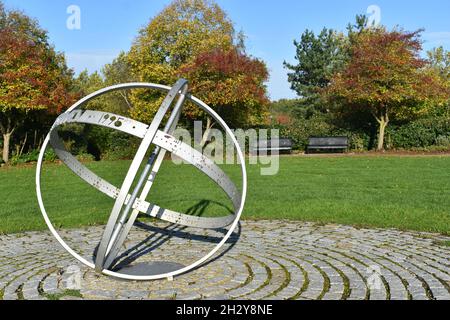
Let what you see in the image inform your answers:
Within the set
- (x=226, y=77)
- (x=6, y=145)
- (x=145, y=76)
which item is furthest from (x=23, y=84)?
(x=226, y=77)

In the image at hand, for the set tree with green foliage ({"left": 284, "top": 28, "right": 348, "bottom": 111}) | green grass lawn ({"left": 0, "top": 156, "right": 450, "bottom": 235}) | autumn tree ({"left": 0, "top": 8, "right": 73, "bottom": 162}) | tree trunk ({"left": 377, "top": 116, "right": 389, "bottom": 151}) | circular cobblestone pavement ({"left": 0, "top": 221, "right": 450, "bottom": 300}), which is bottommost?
circular cobblestone pavement ({"left": 0, "top": 221, "right": 450, "bottom": 300})

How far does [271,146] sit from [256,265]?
19.1 m

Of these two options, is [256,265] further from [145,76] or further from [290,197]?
[145,76]

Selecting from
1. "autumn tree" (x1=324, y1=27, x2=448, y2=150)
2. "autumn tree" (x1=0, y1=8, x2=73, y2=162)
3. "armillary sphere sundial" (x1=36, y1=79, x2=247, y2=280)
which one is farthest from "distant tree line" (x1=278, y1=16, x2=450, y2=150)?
"armillary sphere sundial" (x1=36, y1=79, x2=247, y2=280)

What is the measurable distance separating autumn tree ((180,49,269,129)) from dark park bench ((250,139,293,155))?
2.65 metres

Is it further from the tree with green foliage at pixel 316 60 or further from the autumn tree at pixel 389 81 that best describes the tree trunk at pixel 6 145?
the tree with green foliage at pixel 316 60

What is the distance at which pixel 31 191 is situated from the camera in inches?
507

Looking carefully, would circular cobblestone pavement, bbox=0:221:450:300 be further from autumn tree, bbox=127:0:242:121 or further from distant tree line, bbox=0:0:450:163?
autumn tree, bbox=127:0:242:121

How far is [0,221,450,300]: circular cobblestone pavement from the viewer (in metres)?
4.78

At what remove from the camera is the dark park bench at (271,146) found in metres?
24.3

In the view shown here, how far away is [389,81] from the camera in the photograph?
2616 cm

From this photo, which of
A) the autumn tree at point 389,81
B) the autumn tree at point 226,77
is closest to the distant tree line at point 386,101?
the autumn tree at point 389,81

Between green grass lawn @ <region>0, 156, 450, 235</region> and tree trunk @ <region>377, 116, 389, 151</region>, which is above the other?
tree trunk @ <region>377, 116, 389, 151</region>
